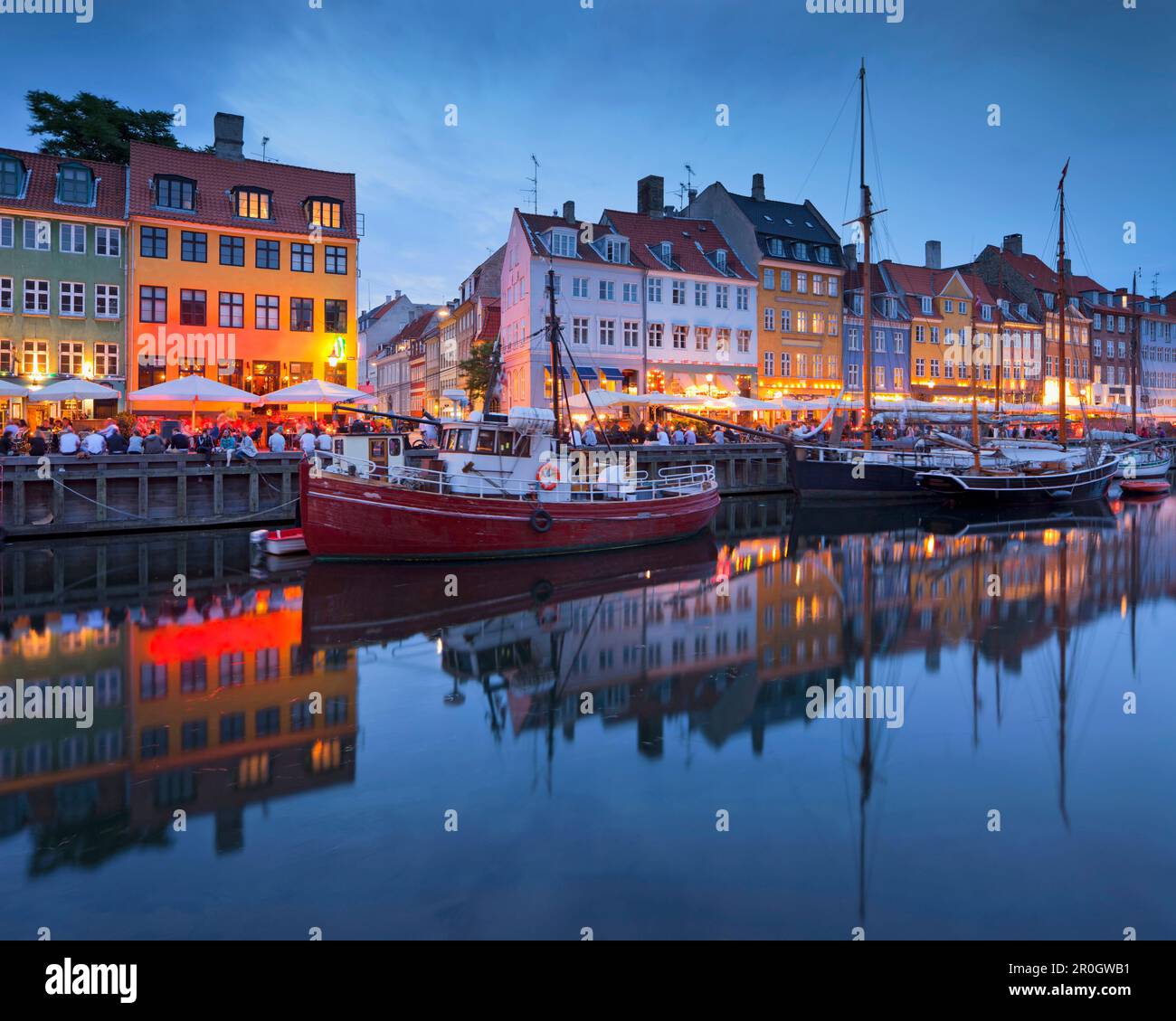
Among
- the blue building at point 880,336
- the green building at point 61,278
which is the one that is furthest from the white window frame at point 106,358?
the blue building at point 880,336

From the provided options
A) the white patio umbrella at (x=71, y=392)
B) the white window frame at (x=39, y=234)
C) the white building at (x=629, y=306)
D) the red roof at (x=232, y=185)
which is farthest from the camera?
the white building at (x=629, y=306)

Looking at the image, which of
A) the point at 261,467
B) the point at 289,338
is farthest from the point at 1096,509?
the point at 289,338

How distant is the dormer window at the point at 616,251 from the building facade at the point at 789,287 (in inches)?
373

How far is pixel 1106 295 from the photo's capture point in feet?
268

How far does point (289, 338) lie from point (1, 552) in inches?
779

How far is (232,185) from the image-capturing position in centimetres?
3931

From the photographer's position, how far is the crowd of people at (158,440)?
2448 cm

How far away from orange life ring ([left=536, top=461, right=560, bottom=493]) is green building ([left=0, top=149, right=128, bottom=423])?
871 inches

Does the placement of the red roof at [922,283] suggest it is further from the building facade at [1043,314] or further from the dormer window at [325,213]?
the dormer window at [325,213]

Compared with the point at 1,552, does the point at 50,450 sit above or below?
above

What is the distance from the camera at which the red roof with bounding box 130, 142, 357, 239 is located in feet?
123

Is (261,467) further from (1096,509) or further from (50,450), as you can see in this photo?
(1096,509)
